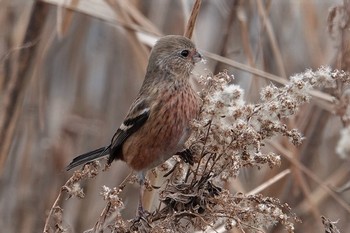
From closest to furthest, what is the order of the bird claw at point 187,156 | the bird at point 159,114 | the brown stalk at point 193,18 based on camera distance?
the bird claw at point 187,156
the brown stalk at point 193,18
the bird at point 159,114

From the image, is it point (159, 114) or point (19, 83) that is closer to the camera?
point (159, 114)

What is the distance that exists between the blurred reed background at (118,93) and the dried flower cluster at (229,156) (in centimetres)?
128

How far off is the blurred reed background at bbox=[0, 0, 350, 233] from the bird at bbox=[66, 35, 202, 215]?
365mm

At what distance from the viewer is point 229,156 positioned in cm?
189

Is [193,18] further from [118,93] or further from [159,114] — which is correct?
[118,93]

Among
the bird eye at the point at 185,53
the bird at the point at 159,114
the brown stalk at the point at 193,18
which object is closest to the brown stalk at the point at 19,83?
the bird at the point at 159,114

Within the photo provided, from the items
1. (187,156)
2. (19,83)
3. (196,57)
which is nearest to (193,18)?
(196,57)

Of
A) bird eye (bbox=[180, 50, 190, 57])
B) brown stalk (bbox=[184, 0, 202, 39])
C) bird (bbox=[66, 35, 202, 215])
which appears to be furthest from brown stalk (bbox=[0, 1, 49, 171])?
brown stalk (bbox=[184, 0, 202, 39])

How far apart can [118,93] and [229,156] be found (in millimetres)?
2330

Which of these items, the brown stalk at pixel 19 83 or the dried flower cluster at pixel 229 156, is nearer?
the dried flower cluster at pixel 229 156

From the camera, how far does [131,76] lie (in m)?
4.16

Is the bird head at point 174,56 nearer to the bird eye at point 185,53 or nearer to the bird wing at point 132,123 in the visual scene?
the bird eye at point 185,53

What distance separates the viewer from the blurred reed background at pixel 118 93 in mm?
3438

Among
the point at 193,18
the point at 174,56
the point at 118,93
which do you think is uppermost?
the point at 193,18
